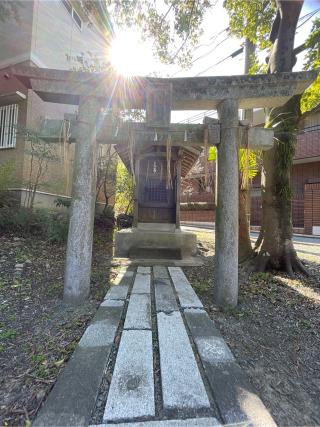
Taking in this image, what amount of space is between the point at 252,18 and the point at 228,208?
606 cm

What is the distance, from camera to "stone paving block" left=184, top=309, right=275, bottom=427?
147cm

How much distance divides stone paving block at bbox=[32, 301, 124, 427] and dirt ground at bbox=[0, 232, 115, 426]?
0.10 metres

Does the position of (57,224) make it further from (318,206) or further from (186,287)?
(318,206)

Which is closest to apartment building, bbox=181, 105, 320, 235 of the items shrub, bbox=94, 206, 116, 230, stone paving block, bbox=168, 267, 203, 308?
shrub, bbox=94, 206, 116, 230

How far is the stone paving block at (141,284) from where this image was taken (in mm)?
3680

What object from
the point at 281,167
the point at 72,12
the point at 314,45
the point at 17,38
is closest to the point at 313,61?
the point at 314,45

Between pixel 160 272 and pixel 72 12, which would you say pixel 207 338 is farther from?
pixel 72 12

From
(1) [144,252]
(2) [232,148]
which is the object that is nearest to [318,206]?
(1) [144,252]

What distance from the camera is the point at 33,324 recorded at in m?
2.70

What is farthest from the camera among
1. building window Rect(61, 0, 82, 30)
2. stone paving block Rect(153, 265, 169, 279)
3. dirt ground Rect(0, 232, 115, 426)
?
building window Rect(61, 0, 82, 30)

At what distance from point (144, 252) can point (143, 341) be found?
13.5 feet

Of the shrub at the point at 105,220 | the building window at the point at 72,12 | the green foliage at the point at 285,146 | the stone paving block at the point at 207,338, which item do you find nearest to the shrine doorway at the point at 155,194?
the shrub at the point at 105,220

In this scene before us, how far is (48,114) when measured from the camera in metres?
8.70

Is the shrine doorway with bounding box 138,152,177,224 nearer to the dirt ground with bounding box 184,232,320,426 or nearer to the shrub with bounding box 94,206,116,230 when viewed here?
the shrub with bounding box 94,206,116,230
